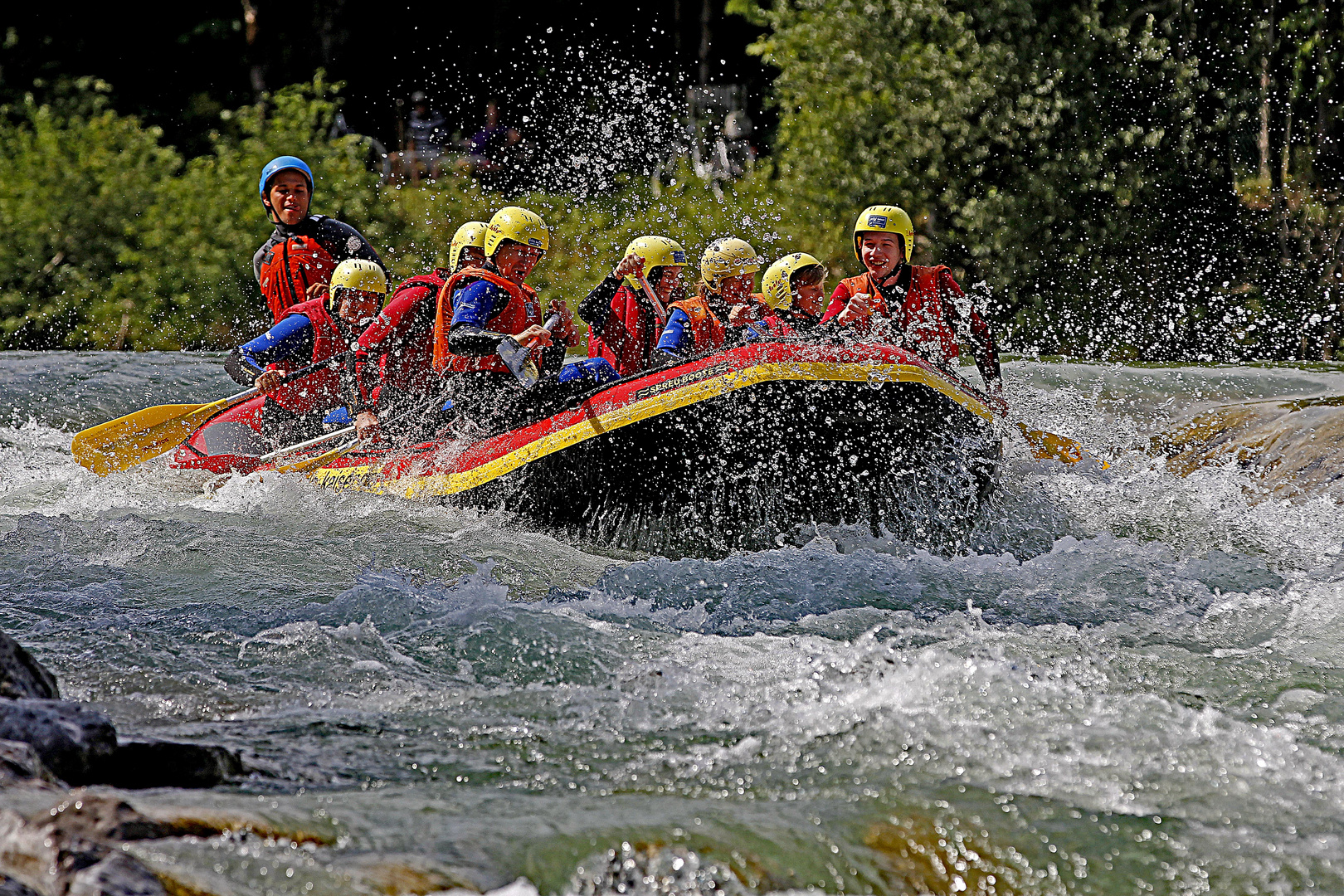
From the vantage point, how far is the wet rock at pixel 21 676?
3707 millimetres

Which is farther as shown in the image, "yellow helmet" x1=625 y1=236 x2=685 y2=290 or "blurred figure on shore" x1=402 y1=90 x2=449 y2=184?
"blurred figure on shore" x1=402 y1=90 x2=449 y2=184

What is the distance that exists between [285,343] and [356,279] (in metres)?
0.53

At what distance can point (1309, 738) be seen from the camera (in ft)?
12.9

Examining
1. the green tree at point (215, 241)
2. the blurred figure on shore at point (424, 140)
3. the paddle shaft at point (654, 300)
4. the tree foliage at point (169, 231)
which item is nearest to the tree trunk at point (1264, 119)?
the tree foliage at point (169, 231)

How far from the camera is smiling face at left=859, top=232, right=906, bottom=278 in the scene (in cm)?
734

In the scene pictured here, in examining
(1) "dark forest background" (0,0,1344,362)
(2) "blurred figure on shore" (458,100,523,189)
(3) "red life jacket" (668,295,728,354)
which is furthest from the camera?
(2) "blurred figure on shore" (458,100,523,189)

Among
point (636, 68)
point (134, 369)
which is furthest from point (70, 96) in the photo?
point (636, 68)

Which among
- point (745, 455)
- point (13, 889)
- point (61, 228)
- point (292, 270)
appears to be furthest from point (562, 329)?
point (61, 228)

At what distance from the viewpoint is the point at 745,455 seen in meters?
6.36

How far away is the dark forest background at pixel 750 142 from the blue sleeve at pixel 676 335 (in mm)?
7367

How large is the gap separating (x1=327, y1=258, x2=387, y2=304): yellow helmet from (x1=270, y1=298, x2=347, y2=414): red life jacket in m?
0.14

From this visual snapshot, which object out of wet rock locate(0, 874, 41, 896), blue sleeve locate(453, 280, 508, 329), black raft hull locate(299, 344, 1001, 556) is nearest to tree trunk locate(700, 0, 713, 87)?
blue sleeve locate(453, 280, 508, 329)

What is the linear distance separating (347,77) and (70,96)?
4107 millimetres

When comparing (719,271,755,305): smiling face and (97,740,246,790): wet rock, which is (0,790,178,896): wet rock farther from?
(719,271,755,305): smiling face
